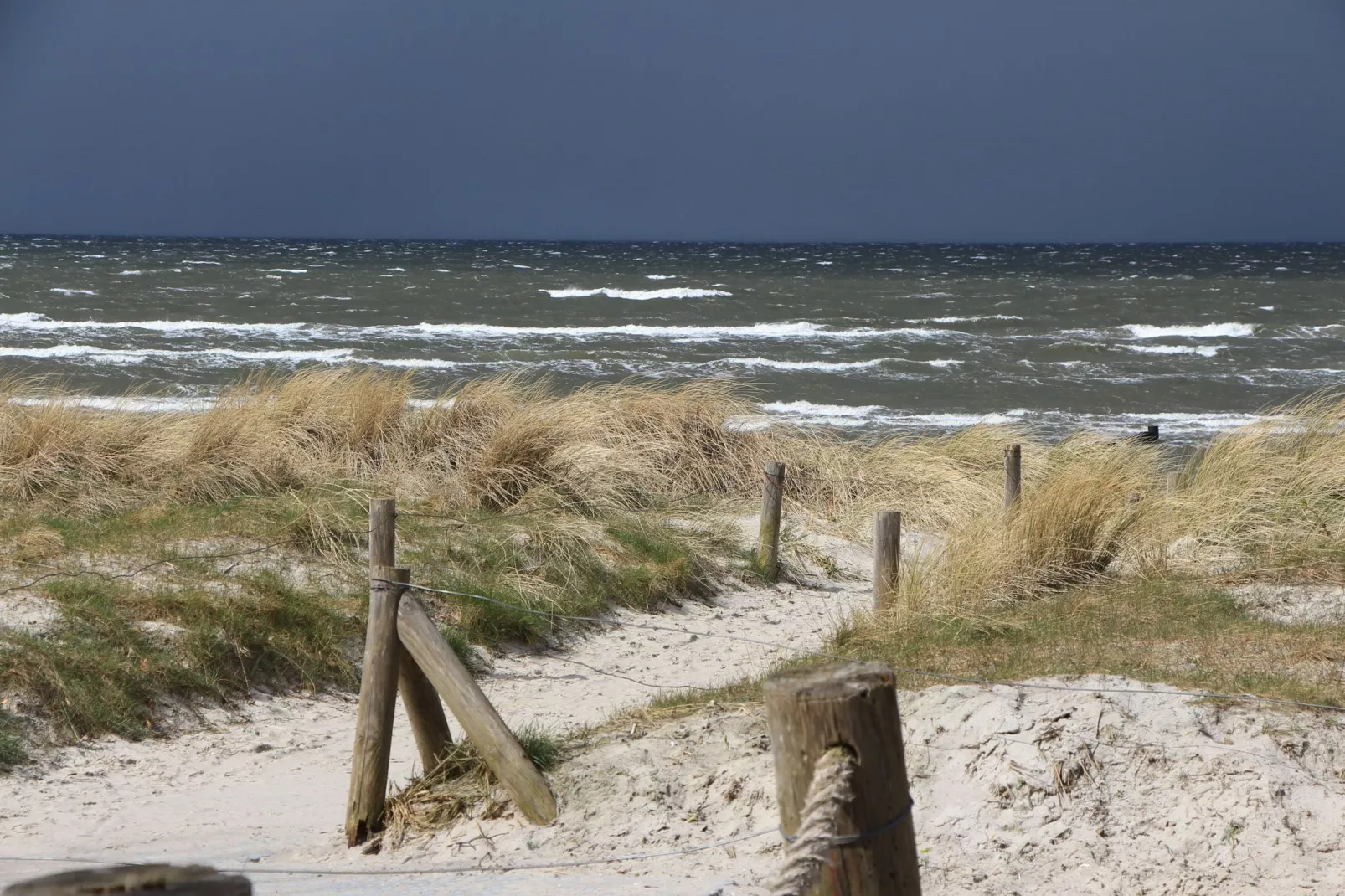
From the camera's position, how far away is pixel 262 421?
35.5 feet

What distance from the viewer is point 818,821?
245cm

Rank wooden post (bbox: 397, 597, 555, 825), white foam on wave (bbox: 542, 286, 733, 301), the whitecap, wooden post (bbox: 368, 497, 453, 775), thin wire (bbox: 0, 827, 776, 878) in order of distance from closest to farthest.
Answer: thin wire (bbox: 0, 827, 776, 878) → wooden post (bbox: 397, 597, 555, 825) → wooden post (bbox: 368, 497, 453, 775) → the whitecap → white foam on wave (bbox: 542, 286, 733, 301)

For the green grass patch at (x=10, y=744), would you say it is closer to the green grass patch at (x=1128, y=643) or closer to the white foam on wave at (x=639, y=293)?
Answer: the green grass patch at (x=1128, y=643)

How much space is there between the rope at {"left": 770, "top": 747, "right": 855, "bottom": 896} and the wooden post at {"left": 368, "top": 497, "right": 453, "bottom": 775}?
287cm

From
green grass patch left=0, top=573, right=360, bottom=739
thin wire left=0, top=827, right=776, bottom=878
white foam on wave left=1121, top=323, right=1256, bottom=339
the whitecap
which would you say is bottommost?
thin wire left=0, top=827, right=776, bottom=878

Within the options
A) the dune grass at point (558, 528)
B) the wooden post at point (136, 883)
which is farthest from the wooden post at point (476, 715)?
the wooden post at point (136, 883)

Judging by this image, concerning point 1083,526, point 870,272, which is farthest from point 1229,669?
point 870,272

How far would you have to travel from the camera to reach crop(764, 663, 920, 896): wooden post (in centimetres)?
246

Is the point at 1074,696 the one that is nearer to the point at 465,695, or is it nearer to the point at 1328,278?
the point at 465,695

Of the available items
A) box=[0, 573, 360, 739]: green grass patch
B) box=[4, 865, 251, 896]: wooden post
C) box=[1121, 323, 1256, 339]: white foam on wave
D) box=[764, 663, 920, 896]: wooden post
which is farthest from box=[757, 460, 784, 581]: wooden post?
box=[1121, 323, 1256, 339]: white foam on wave

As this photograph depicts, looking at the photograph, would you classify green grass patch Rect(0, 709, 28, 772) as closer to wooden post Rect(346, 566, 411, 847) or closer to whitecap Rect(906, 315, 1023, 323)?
wooden post Rect(346, 566, 411, 847)

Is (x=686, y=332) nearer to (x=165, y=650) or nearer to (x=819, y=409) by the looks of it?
(x=819, y=409)

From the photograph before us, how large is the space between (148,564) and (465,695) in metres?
3.84

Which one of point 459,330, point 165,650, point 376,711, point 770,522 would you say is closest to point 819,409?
point 770,522
